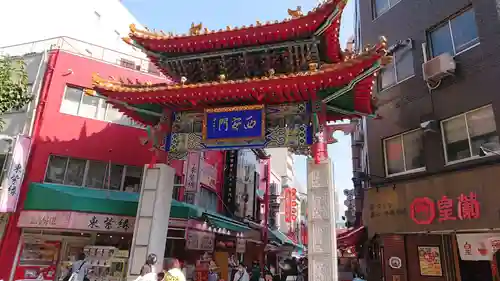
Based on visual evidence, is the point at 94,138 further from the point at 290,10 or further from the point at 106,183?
the point at 290,10

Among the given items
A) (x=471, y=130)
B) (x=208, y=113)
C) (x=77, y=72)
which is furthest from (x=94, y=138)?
(x=471, y=130)

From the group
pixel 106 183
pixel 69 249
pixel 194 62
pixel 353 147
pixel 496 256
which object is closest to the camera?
pixel 496 256

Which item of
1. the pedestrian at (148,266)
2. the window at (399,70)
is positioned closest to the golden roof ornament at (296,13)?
the window at (399,70)

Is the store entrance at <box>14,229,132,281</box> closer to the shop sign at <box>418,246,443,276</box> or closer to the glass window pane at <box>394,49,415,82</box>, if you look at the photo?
the shop sign at <box>418,246,443,276</box>

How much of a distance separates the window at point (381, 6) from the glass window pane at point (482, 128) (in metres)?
6.12

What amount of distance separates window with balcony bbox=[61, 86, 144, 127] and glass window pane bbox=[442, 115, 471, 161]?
38.6 ft

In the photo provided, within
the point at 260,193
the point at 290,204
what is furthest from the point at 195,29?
the point at 290,204

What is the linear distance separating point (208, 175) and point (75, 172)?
19.7 feet

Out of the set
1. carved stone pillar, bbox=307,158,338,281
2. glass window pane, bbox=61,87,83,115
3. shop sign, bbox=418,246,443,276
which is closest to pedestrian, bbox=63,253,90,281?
carved stone pillar, bbox=307,158,338,281

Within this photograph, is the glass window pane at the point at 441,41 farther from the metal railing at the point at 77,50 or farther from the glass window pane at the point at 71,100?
the glass window pane at the point at 71,100

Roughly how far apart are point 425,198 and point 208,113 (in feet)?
23.1

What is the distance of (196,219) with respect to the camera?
13242mm

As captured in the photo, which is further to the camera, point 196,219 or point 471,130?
point 196,219

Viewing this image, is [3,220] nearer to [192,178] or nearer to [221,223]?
[192,178]
